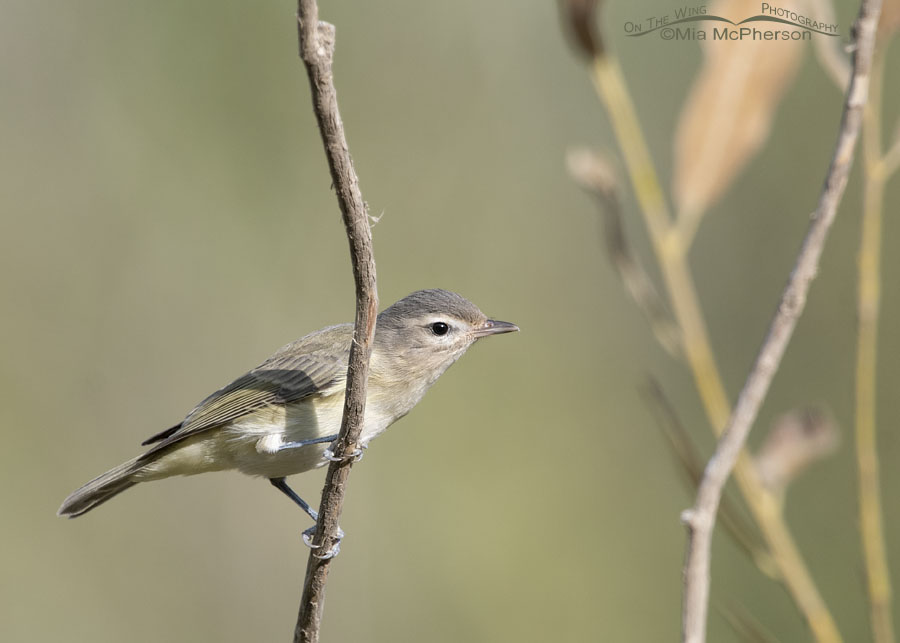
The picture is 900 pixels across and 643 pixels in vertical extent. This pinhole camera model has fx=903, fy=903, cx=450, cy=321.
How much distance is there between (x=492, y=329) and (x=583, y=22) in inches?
75.6

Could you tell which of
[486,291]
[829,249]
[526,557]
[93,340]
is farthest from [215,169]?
[829,249]

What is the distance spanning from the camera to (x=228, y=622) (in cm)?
621

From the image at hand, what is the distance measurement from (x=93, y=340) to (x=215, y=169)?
4.82ft

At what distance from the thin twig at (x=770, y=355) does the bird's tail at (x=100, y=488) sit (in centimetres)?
281

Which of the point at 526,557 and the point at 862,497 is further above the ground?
the point at 862,497

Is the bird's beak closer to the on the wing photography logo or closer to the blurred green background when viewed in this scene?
the on the wing photography logo

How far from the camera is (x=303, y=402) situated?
3514mm

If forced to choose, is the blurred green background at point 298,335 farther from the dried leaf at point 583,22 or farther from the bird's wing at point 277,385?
the dried leaf at point 583,22

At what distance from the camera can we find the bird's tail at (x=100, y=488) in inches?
141

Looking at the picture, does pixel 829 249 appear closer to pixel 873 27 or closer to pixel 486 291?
pixel 486 291

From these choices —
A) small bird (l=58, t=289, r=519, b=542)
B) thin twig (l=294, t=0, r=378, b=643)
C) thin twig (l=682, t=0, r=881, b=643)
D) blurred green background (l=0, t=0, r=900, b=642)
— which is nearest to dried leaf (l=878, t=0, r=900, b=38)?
thin twig (l=682, t=0, r=881, b=643)

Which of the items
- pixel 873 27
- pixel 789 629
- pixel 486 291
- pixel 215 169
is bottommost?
pixel 789 629

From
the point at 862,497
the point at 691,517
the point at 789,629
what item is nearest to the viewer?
the point at 691,517

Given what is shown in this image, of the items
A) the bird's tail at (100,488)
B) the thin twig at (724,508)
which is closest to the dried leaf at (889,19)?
the thin twig at (724,508)
